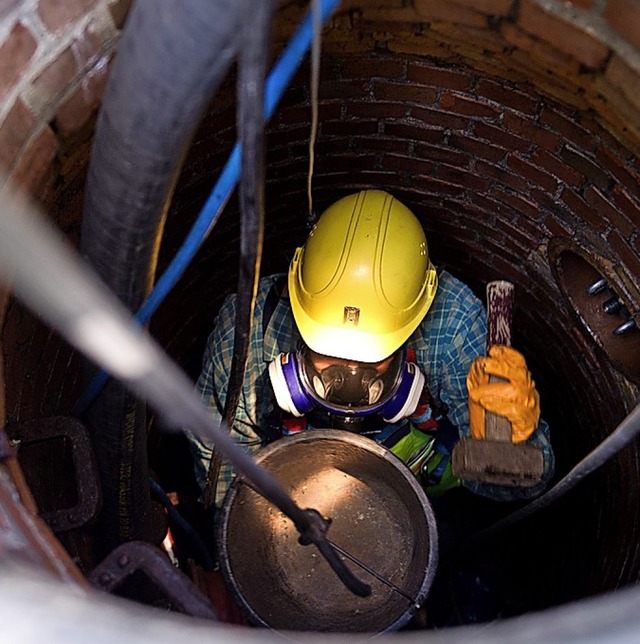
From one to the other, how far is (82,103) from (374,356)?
135 cm

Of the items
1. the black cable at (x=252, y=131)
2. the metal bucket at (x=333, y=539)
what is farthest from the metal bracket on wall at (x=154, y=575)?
the metal bucket at (x=333, y=539)

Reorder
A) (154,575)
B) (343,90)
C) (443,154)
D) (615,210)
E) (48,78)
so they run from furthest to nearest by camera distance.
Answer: (443,154) < (343,90) < (615,210) < (48,78) < (154,575)

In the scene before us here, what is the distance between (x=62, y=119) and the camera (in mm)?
1501

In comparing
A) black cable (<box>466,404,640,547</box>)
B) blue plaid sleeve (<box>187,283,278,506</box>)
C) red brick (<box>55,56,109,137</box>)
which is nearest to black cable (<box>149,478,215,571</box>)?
blue plaid sleeve (<box>187,283,278,506</box>)

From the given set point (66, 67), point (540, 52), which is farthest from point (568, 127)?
point (66, 67)

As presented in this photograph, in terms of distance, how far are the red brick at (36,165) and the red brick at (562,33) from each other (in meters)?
1.17

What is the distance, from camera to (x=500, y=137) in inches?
93.2

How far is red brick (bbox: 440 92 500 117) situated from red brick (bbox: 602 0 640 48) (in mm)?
752

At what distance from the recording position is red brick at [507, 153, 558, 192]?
2.38m

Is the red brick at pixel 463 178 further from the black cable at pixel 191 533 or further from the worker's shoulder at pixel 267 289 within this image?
the black cable at pixel 191 533

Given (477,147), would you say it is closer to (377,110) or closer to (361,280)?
(377,110)

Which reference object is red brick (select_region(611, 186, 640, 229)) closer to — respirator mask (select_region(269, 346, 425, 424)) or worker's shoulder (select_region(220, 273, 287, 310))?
respirator mask (select_region(269, 346, 425, 424))

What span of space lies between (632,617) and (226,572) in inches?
54.6

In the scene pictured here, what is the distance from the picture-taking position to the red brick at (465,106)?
2287 millimetres
